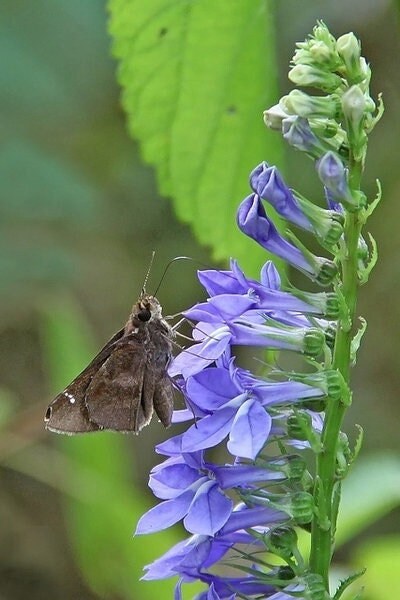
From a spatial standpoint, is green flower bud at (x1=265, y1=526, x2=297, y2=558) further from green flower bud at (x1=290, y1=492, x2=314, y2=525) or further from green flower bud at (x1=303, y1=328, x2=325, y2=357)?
green flower bud at (x1=303, y1=328, x2=325, y2=357)

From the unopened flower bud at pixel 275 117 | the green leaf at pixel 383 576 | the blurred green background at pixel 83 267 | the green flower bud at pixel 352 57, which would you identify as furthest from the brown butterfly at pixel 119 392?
the blurred green background at pixel 83 267

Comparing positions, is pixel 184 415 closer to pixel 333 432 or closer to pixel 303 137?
pixel 333 432

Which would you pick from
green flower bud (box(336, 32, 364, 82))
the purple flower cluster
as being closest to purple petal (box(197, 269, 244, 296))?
the purple flower cluster

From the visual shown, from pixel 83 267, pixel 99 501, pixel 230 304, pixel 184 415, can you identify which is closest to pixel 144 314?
pixel 184 415

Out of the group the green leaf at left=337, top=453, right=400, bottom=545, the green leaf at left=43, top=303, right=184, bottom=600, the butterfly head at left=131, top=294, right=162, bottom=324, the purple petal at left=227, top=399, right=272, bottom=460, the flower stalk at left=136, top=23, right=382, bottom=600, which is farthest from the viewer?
the green leaf at left=43, top=303, right=184, bottom=600

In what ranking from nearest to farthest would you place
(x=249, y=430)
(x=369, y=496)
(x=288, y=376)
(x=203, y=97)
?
1. (x=249, y=430)
2. (x=288, y=376)
3. (x=203, y=97)
4. (x=369, y=496)
